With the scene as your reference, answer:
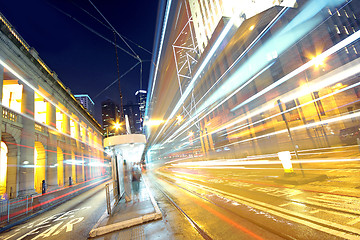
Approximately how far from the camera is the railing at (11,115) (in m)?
13.0

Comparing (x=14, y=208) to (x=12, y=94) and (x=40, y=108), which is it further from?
(x=40, y=108)

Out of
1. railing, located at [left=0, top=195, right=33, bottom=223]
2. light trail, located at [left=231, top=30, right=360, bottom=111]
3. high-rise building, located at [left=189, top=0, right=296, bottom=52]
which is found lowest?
railing, located at [left=0, top=195, right=33, bottom=223]

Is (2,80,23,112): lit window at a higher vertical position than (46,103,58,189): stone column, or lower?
higher

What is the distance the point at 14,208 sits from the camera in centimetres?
1021

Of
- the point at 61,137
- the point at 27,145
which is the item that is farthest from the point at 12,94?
the point at 61,137

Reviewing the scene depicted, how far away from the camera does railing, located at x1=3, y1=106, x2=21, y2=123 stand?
13020 mm

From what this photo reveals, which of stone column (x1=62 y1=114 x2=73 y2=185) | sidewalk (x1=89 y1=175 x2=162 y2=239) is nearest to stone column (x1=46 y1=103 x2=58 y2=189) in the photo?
stone column (x1=62 y1=114 x2=73 y2=185)

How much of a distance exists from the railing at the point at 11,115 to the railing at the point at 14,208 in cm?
652

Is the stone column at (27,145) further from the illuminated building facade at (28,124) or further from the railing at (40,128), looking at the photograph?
the railing at (40,128)

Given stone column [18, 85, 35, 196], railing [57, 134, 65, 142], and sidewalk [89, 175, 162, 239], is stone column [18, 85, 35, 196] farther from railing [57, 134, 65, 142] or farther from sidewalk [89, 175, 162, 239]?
sidewalk [89, 175, 162, 239]

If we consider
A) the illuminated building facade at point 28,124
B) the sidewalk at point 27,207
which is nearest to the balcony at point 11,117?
the illuminated building facade at point 28,124

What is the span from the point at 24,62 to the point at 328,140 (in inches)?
1198

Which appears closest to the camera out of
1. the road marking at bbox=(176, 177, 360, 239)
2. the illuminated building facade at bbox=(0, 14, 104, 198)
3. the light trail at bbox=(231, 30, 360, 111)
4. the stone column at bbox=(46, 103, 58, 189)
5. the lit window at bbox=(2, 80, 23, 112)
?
the road marking at bbox=(176, 177, 360, 239)

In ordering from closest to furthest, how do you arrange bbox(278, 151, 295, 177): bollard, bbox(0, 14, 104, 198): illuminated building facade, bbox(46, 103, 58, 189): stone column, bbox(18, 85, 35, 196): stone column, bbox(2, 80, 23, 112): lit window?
bbox(278, 151, 295, 177): bollard
bbox(0, 14, 104, 198): illuminated building facade
bbox(18, 85, 35, 196): stone column
bbox(2, 80, 23, 112): lit window
bbox(46, 103, 58, 189): stone column
